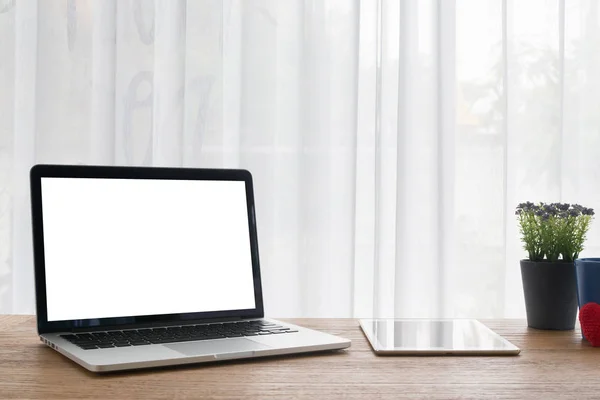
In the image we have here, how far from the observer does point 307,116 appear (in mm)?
1771

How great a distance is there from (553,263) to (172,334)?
567 millimetres

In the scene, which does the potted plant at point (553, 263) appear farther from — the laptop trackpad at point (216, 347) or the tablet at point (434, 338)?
the laptop trackpad at point (216, 347)

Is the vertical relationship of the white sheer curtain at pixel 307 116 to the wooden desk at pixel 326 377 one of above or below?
above

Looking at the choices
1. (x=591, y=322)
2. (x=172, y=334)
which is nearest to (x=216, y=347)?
(x=172, y=334)

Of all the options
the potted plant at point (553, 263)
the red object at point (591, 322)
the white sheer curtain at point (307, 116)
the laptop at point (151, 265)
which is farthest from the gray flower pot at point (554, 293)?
the white sheer curtain at point (307, 116)

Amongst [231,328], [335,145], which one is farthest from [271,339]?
[335,145]

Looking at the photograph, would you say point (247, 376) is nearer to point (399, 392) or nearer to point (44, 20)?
point (399, 392)

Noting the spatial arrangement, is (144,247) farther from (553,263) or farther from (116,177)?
(553,263)

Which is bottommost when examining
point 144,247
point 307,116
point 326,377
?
point 326,377

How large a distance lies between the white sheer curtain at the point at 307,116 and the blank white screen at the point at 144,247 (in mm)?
738

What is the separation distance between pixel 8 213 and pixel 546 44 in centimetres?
146

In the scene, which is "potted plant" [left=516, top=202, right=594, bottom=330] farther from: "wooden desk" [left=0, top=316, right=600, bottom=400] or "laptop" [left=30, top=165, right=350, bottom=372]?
"laptop" [left=30, top=165, right=350, bottom=372]

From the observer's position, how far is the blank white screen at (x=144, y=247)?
90 cm

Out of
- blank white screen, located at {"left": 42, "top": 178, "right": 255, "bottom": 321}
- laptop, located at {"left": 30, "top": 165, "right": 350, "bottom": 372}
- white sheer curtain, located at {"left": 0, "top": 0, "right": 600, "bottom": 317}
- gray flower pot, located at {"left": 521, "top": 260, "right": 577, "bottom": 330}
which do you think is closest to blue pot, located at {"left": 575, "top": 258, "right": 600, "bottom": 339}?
gray flower pot, located at {"left": 521, "top": 260, "right": 577, "bottom": 330}
